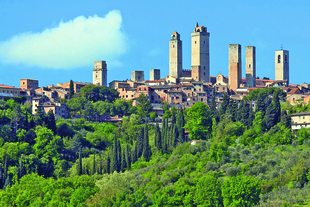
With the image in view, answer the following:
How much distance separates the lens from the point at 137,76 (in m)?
118

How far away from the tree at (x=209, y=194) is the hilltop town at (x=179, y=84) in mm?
39646

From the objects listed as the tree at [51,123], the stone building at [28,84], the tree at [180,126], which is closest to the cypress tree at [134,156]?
the tree at [180,126]

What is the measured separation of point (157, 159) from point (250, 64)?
4780cm

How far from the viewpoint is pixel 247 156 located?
6412cm

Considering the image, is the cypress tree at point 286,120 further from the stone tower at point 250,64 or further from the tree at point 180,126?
the stone tower at point 250,64

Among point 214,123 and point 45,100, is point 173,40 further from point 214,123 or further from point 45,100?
point 214,123

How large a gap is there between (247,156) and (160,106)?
34.8m

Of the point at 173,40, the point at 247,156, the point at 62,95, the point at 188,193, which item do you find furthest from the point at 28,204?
the point at 173,40

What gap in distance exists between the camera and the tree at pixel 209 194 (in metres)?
52.7

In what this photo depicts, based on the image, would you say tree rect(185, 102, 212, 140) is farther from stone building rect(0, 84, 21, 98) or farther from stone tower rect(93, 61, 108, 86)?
stone tower rect(93, 61, 108, 86)

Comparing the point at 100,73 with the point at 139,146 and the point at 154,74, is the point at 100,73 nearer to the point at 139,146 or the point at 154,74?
the point at 154,74

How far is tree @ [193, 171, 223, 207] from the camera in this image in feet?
173

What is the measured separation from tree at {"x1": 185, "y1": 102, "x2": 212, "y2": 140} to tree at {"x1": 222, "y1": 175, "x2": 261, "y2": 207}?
22146 millimetres

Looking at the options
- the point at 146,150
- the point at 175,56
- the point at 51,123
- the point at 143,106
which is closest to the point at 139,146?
the point at 146,150
